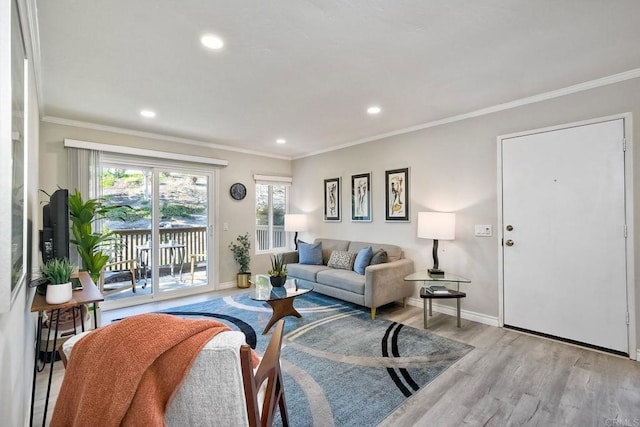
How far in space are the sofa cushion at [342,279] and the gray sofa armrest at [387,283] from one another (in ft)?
0.46

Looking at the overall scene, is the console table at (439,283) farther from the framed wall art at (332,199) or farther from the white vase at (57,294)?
the white vase at (57,294)

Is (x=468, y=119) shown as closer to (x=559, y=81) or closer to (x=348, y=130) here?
(x=559, y=81)

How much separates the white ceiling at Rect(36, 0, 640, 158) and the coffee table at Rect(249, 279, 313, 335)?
2.09 meters

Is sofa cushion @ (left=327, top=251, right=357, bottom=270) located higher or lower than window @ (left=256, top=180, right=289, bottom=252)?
lower

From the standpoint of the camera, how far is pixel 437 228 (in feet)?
11.3

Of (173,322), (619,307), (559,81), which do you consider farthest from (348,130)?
(173,322)

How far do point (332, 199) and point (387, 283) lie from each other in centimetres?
207

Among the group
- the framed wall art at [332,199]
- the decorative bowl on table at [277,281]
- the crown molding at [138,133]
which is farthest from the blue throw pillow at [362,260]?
the crown molding at [138,133]

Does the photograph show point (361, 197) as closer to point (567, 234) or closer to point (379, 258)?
point (379, 258)

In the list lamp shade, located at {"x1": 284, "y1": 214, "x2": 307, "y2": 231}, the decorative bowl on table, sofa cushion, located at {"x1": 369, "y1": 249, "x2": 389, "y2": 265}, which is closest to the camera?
the decorative bowl on table

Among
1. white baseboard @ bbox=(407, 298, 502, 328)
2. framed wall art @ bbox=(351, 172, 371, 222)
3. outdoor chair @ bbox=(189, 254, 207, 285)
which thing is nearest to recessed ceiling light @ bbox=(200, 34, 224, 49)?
framed wall art @ bbox=(351, 172, 371, 222)

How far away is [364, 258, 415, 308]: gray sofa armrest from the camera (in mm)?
3463

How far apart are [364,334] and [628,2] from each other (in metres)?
3.13

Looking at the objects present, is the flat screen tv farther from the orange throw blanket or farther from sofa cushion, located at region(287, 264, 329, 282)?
sofa cushion, located at region(287, 264, 329, 282)
